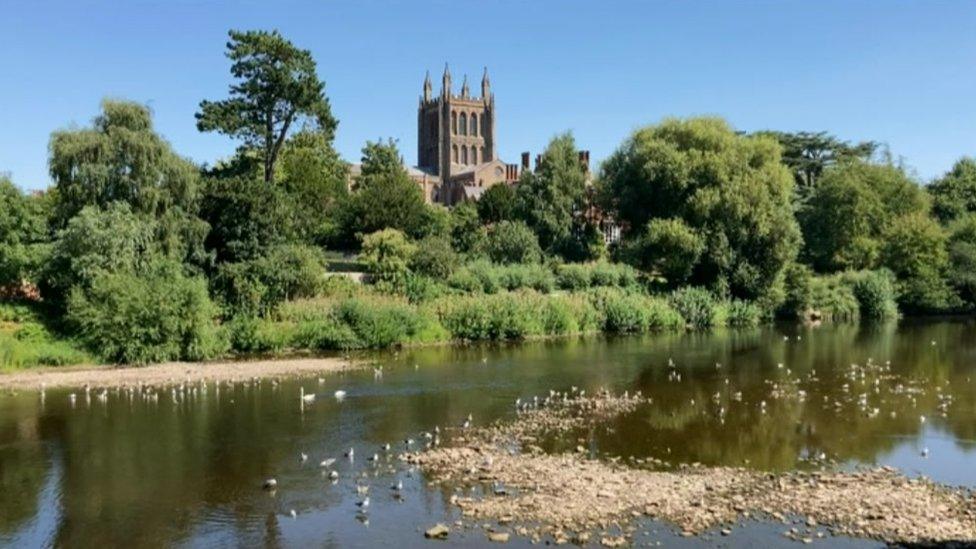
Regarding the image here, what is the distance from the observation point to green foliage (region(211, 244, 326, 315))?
4412 centimetres

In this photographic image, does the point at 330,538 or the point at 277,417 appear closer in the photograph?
the point at 330,538

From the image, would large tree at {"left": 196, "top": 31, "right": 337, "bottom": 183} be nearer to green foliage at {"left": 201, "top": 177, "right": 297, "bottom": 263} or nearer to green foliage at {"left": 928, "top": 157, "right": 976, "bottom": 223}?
green foliage at {"left": 201, "top": 177, "right": 297, "bottom": 263}

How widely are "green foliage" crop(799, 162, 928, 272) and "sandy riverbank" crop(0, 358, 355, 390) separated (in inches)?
1961

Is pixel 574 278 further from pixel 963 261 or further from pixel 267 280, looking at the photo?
pixel 963 261

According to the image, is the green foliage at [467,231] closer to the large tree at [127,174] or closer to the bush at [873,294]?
the large tree at [127,174]

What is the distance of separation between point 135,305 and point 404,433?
1868 cm

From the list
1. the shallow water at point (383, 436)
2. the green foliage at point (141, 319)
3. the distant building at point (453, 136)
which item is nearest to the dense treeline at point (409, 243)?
the green foliage at point (141, 319)

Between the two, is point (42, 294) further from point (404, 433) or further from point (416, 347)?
point (404, 433)

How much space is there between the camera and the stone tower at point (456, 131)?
506 feet

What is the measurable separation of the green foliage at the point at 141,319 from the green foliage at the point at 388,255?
1569 centimetres

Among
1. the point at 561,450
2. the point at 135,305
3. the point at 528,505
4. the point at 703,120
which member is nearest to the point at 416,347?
the point at 135,305

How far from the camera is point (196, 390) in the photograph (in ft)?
102

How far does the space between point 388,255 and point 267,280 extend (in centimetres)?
1066

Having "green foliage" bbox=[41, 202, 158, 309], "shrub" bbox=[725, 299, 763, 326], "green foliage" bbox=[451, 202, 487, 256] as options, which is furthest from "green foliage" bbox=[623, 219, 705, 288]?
"green foliage" bbox=[41, 202, 158, 309]
